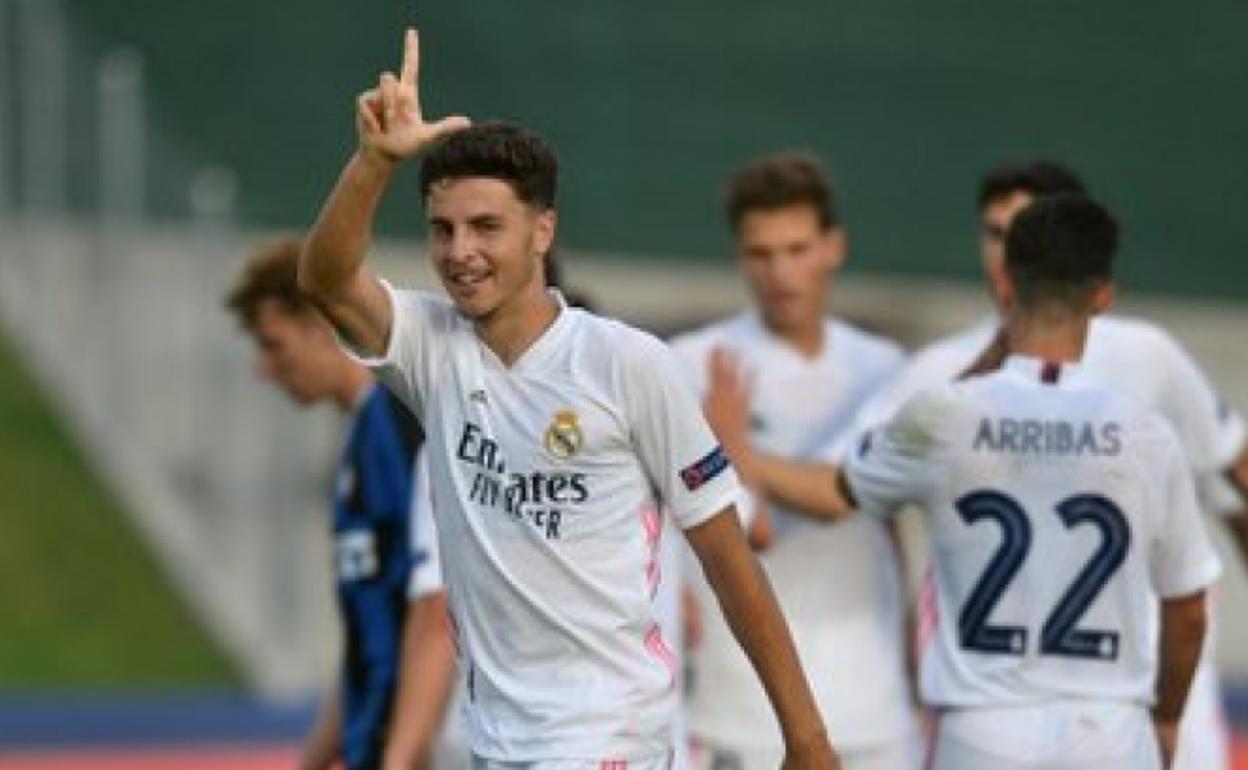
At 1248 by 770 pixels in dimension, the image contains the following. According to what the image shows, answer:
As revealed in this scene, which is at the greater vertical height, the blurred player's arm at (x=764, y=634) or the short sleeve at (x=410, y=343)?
the short sleeve at (x=410, y=343)

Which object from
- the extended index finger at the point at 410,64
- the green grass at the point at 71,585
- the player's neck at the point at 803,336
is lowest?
the green grass at the point at 71,585

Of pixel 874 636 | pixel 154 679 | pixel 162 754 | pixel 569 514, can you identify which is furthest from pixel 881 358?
pixel 154 679

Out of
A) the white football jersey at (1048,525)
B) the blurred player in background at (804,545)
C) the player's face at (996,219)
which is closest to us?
the white football jersey at (1048,525)

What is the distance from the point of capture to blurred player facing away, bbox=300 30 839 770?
744cm

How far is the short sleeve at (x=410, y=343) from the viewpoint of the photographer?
24.8 feet

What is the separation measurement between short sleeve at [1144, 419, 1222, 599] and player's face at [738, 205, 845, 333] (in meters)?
2.04

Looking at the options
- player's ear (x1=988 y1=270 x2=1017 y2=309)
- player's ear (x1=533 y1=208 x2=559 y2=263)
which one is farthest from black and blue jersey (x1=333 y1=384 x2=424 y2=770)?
player's ear (x1=533 y1=208 x2=559 y2=263)

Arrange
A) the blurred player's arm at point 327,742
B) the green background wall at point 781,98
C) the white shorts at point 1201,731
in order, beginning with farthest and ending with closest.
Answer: the green background wall at point 781,98, the blurred player's arm at point 327,742, the white shorts at point 1201,731

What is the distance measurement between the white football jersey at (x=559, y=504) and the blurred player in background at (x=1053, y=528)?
1.09 metres

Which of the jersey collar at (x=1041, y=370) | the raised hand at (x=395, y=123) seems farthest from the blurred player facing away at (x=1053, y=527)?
the raised hand at (x=395, y=123)

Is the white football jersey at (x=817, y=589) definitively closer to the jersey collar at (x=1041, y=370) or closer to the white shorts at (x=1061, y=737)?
the white shorts at (x=1061, y=737)

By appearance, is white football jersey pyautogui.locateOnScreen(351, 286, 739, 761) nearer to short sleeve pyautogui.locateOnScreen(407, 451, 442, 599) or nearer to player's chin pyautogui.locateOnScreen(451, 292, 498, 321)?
player's chin pyautogui.locateOnScreen(451, 292, 498, 321)

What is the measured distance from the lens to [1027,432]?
27.6 feet

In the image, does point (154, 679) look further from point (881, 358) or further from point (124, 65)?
point (881, 358)
